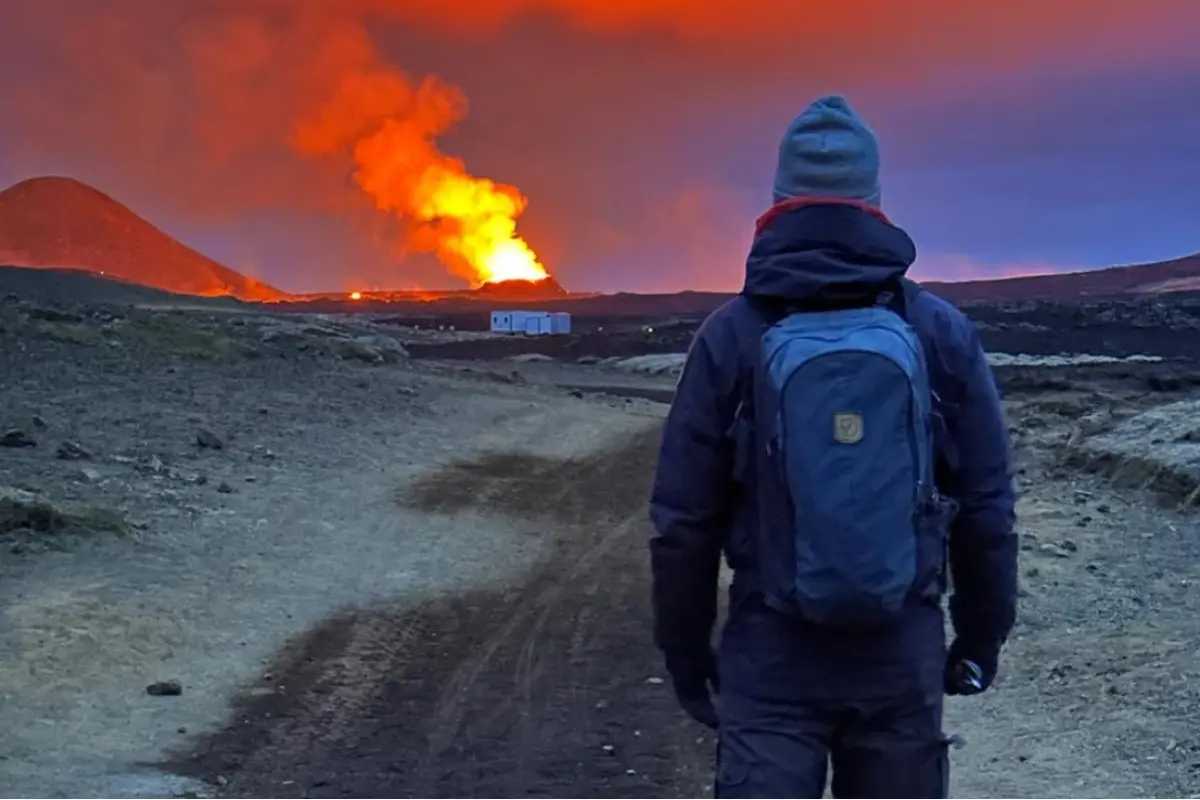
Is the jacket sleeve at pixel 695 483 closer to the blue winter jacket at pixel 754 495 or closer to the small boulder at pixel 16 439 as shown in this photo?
the blue winter jacket at pixel 754 495

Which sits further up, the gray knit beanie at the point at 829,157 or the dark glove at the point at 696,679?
the gray knit beanie at the point at 829,157

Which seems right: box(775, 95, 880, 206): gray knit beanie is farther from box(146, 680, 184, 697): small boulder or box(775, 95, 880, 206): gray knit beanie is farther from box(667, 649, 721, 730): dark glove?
box(146, 680, 184, 697): small boulder

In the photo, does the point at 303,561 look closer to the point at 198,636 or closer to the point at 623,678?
the point at 198,636

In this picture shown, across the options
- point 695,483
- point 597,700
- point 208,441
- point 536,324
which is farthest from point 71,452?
point 536,324

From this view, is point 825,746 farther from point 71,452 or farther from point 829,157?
point 71,452

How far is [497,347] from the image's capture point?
225ft

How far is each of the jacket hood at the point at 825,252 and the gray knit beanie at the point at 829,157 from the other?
4 cm

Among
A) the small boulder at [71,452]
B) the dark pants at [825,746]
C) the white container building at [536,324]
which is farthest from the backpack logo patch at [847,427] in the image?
the white container building at [536,324]

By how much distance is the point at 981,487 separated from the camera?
3.46 m

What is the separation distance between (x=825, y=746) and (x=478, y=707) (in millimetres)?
5138

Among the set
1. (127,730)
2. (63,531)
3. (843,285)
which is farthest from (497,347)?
(843,285)

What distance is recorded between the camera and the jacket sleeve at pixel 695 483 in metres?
3.35

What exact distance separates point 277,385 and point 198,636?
15.5 metres

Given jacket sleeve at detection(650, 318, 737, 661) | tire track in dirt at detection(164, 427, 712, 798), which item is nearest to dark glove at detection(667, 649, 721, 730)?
jacket sleeve at detection(650, 318, 737, 661)
